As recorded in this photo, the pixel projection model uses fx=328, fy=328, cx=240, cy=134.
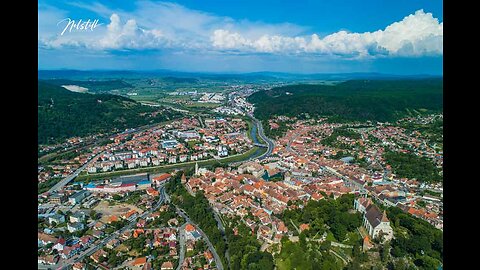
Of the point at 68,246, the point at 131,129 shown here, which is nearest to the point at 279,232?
the point at 68,246

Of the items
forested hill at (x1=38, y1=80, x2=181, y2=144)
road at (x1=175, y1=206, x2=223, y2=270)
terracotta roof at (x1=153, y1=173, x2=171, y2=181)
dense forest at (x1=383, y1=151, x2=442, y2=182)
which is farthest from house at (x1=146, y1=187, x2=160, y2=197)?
forested hill at (x1=38, y1=80, x2=181, y2=144)

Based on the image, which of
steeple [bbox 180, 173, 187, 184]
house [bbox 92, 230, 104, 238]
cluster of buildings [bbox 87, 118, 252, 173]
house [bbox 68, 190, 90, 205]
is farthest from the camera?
cluster of buildings [bbox 87, 118, 252, 173]

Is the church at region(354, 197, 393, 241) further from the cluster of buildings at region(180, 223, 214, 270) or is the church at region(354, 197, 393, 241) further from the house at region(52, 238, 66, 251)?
the house at region(52, 238, 66, 251)

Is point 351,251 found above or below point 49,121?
below

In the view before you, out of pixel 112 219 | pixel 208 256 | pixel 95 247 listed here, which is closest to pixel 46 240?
pixel 95 247
